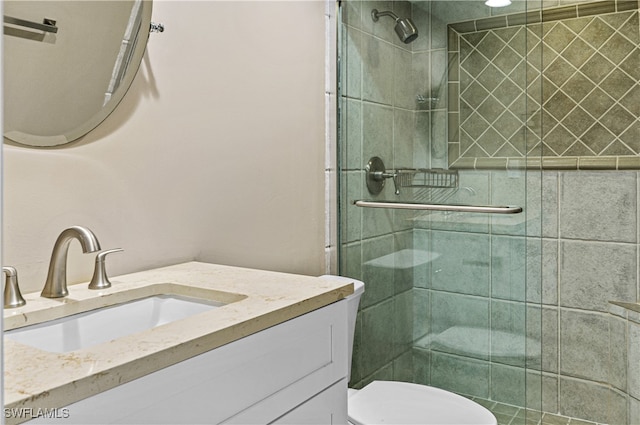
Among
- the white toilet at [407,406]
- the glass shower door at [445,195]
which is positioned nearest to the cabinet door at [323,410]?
the white toilet at [407,406]

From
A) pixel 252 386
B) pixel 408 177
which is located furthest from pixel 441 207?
pixel 252 386

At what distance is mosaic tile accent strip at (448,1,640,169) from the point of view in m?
1.69

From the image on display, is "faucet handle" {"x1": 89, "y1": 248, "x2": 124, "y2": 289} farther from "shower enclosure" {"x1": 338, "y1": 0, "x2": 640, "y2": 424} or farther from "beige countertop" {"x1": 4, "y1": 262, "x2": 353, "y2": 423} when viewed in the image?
"shower enclosure" {"x1": 338, "y1": 0, "x2": 640, "y2": 424}

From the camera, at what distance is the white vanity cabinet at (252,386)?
68cm

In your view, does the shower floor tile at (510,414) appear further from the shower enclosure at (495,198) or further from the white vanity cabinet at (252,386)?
the white vanity cabinet at (252,386)

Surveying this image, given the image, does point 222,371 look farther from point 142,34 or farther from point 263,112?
point 263,112

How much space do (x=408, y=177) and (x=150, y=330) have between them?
48.3 inches

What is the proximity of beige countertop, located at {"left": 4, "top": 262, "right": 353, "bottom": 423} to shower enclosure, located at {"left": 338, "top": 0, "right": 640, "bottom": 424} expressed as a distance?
795 millimetres

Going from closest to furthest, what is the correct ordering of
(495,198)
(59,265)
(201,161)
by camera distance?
(59,265) < (201,161) < (495,198)

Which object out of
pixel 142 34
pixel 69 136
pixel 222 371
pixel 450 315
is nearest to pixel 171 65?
pixel 142 34

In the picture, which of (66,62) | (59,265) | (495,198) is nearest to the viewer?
(59,265)

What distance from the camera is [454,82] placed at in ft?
5.76

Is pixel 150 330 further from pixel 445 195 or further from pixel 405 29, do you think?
pixel 405 29

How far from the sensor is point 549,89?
2.26 metres
